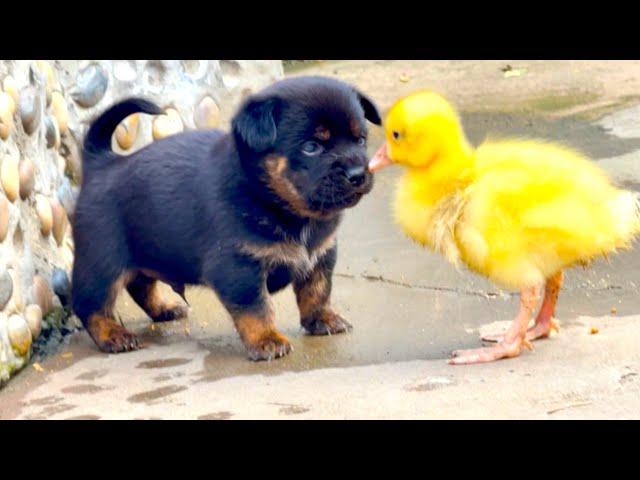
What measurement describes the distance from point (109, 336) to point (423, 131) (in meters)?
1.86

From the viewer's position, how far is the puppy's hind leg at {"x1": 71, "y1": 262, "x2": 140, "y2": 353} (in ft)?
17.3

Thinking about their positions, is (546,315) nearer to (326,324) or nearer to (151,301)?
(326,324)

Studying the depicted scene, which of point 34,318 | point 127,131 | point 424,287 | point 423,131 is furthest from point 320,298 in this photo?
point 127,131

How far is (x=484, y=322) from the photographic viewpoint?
17.1 ft

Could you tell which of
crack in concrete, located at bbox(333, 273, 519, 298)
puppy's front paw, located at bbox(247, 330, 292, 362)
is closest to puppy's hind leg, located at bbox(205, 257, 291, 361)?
puppy's front paw, located at bbox(247, 330, 292, 362)

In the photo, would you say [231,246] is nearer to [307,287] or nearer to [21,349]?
[307,287]

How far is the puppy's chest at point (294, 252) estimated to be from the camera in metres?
4.91

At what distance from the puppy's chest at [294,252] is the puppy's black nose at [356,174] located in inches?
16.9

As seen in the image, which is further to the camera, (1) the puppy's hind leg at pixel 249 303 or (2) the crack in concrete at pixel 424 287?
(2) the crack in concrete at pixel 424 287

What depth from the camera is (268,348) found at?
4.89m

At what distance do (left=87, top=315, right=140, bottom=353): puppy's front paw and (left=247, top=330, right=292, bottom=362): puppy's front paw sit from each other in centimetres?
68

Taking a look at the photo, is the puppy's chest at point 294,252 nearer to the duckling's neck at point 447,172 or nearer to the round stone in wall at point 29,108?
the duckling's neck at point 447,172

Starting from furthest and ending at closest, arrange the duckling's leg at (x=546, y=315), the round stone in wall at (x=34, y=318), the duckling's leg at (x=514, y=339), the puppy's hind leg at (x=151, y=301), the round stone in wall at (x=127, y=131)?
the round stone in wall at (x=127, y=131)
the puppy's hind leg at (x=151, y=301)
the round stone in wall at (x=34, y=318)
the duckling's leg at (x=546, y=315)
the duckling's leg at (x=514, y=339)

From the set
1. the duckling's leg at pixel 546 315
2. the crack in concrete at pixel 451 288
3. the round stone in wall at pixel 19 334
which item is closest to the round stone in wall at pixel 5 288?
the round stone in wall at pixel 19 334
